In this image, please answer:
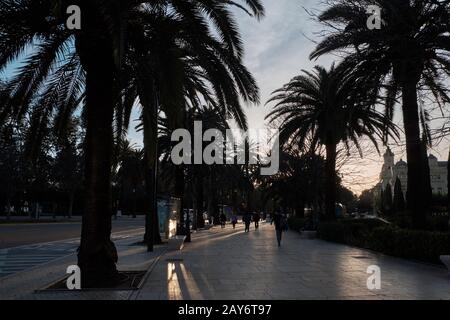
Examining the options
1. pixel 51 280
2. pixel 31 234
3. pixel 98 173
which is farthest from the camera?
pixel 31 234

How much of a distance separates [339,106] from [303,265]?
239 inches

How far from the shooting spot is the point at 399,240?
51.7 ft

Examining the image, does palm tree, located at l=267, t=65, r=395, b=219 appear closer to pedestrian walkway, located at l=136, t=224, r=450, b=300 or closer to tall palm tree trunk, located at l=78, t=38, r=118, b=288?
pedestrian walkway, located at l=136, t=224, r=450, b=300

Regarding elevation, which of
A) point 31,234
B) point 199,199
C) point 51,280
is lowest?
point 31,234

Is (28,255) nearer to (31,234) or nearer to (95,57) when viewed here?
(95,57)

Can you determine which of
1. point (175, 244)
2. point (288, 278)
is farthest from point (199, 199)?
point (288, 278)

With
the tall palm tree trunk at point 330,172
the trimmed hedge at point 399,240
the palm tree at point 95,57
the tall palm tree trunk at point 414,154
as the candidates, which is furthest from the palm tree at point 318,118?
the palm tree at point 95,57

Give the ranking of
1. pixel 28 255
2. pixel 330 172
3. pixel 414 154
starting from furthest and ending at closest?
pixel 330 172, pixel 28 255, pixel 414 154

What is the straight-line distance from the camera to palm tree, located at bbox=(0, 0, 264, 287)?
9750mm

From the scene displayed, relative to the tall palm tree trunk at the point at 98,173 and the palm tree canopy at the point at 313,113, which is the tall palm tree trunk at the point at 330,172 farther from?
the tall palm tree trunk at the point at 98,173

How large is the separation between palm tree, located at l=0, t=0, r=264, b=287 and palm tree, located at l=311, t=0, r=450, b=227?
9.44 ft

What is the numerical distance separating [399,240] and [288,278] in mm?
6189

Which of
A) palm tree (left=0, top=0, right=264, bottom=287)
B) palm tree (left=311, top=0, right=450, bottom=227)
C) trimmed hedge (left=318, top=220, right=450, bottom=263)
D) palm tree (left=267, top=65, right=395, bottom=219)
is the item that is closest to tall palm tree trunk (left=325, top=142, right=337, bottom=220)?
palm tree (left=267, top=65, right=395, bottom=219)

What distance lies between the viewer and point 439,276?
37.8 ft
